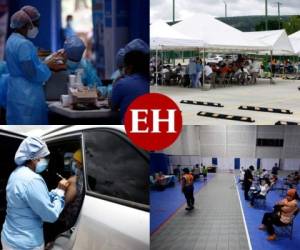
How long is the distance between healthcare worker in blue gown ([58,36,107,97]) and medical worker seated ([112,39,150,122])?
0.10 meters

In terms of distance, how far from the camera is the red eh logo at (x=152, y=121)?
2389mm

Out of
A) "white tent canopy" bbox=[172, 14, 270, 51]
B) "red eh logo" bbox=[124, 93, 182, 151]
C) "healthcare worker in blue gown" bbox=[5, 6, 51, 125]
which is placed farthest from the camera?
"white tent canopy" bbox=[172, 14, 270, 51]

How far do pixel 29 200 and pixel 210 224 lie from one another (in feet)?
3.18

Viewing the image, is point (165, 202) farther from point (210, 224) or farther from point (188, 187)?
point (210, 224)

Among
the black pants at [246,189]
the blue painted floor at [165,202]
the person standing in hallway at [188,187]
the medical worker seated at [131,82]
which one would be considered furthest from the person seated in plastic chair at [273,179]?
the medical worker seated at [131,82]

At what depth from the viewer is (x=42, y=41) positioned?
7.50 ft

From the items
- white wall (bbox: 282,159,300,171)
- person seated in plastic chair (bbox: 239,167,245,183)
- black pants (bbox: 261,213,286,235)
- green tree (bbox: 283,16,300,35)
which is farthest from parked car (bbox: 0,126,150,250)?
green tree (bbox: 283,16,300,35)

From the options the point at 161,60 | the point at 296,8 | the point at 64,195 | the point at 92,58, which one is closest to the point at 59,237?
the point at 64,195

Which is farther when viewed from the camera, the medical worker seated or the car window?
the car window

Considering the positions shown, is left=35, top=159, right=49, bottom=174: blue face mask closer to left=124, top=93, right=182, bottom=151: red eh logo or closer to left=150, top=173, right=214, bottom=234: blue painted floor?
left=124, top=93, right=182, bottom=151: red eh logo

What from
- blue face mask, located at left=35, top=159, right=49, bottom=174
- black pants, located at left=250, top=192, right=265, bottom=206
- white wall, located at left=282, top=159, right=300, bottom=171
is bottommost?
black pants, located at left=250, top=192, right=265, bottom=206

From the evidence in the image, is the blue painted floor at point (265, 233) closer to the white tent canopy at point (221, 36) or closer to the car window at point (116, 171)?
the car window at point (116, 171)

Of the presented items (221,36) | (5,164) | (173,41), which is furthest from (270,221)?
(221,36)

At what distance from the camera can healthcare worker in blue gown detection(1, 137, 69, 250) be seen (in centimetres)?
231
